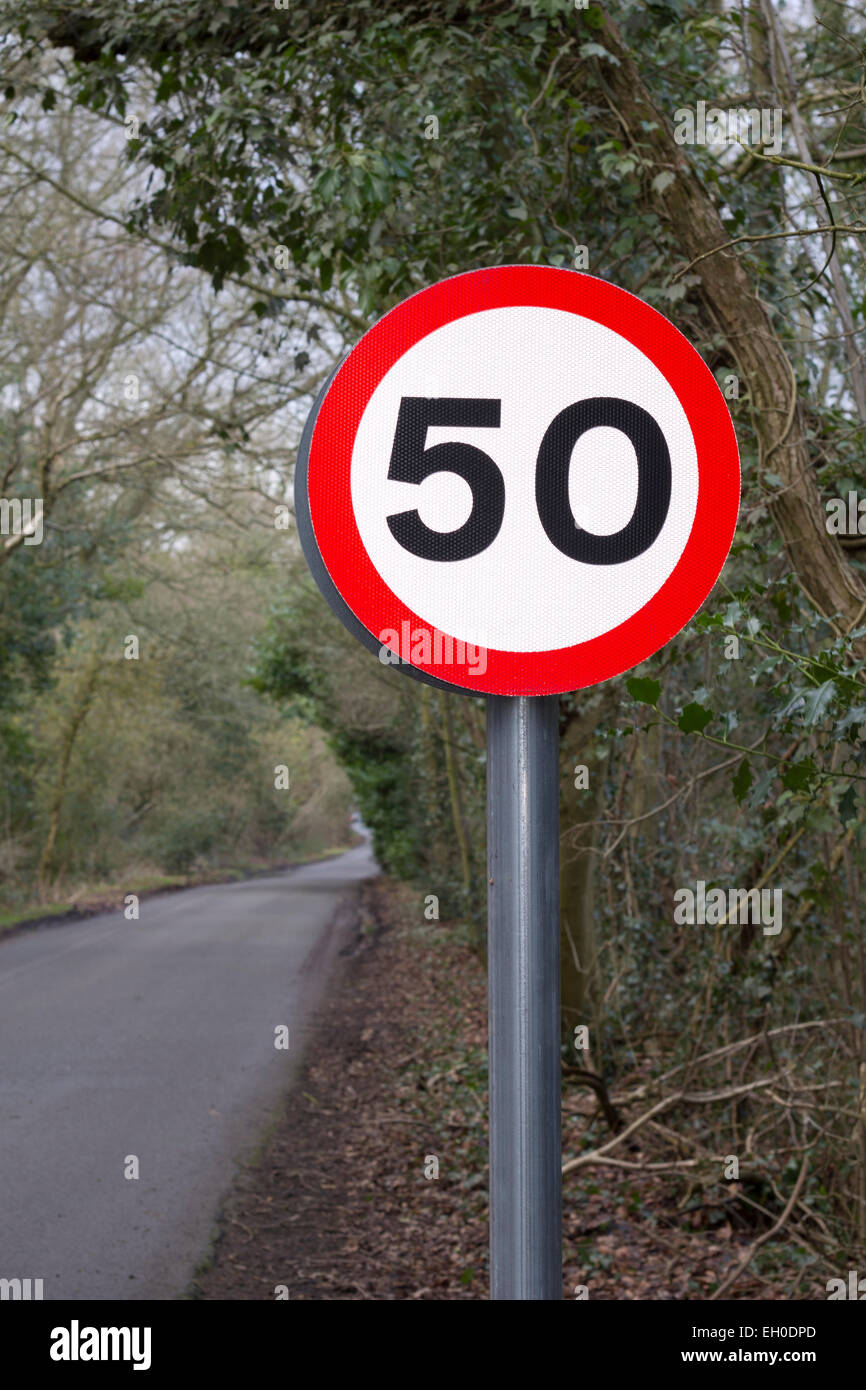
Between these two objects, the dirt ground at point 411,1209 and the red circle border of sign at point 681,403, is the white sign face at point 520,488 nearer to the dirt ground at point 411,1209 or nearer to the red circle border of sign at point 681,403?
the red circle border of sign at point 681,403

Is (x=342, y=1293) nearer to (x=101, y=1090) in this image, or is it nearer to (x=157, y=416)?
(x=101, y=1090)

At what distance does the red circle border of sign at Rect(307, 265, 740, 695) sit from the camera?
4.84ft

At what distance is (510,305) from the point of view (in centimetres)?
153

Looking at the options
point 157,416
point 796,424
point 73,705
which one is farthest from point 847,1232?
point 73,705

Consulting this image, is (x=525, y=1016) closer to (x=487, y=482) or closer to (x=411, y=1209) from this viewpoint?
(x=487, y=482)

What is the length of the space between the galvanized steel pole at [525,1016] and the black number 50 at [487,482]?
20 centimetres

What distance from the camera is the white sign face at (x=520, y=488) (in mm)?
1468

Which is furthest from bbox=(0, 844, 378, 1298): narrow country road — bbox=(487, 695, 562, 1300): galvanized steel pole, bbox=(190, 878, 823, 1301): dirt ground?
bbox=(487, 695, 562, 1300): galvanized steel pole

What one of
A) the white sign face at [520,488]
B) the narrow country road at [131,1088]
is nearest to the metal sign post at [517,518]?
the white sign face at [520,488]

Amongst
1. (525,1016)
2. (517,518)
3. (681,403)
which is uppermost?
(681,403)

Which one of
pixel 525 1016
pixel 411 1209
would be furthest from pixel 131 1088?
pixel 525 1016

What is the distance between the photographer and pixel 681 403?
5.08 ft

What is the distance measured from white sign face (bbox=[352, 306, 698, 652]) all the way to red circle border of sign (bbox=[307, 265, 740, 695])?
1 cm

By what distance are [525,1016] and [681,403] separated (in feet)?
2.61
